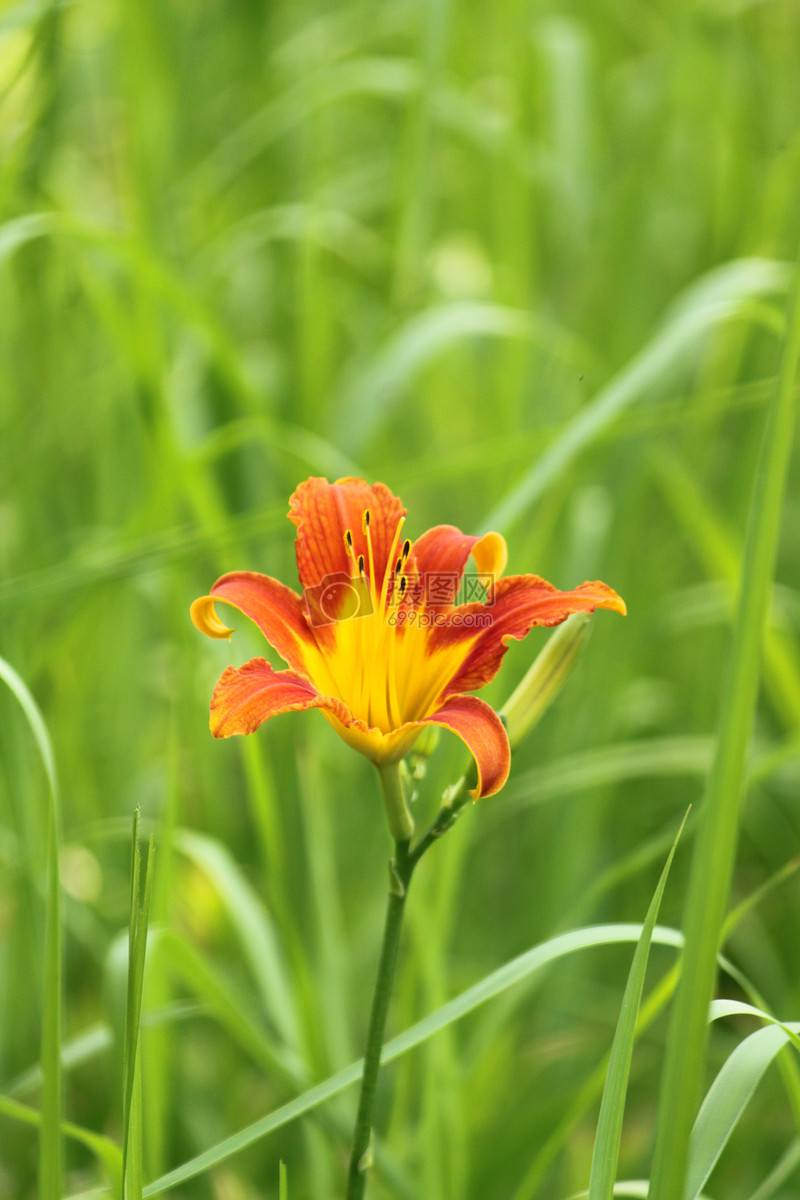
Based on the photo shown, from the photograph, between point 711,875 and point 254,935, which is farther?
point 254,935

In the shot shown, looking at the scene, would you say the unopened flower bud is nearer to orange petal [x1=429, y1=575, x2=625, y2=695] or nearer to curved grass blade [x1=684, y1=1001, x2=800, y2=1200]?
orange petal [x1=429, y1=575, x2=625, y2=695]

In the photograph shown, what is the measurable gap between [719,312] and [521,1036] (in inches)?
39.3

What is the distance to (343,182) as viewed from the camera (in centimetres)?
212

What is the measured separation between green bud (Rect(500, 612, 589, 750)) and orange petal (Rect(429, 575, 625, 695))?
0.06 meters

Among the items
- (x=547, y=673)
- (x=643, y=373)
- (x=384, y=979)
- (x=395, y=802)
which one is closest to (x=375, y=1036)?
(x=384, y=979)

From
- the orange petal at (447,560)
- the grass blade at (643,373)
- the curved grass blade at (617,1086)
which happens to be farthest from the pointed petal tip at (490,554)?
the grass blade at (643,373)

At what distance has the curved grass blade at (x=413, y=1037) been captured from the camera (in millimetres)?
621

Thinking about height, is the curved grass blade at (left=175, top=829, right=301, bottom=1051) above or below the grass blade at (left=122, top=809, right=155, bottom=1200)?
above

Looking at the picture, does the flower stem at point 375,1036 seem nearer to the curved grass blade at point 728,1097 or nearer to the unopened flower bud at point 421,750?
the unopened flower bud at point 421,750

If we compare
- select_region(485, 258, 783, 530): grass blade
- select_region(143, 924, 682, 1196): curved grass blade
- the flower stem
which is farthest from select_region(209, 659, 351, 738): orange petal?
select_region(485, 258, 783, 530): grass blade

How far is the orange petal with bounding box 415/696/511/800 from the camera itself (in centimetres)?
54

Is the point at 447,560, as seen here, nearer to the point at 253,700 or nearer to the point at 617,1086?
the point at 253,700

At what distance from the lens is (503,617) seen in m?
0.62

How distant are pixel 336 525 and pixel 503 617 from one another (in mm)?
136
